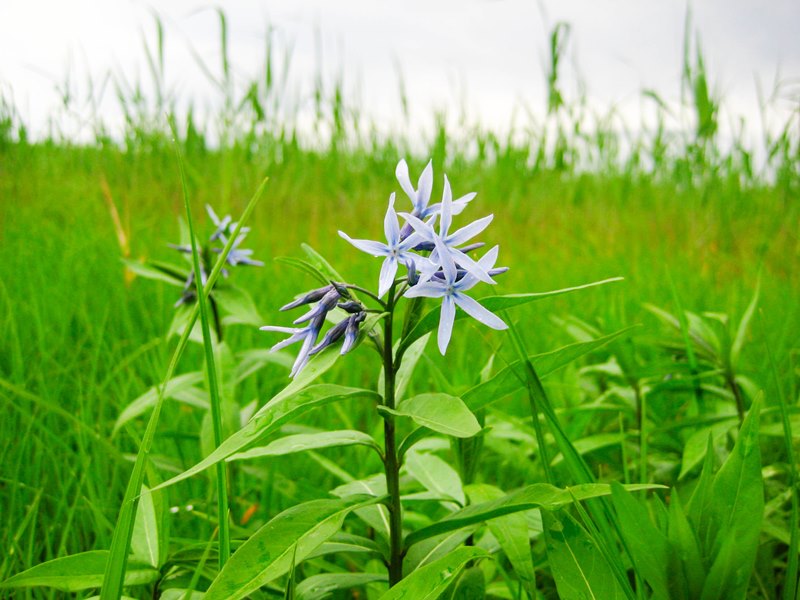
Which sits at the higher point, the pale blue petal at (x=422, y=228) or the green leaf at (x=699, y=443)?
the pale blue petal at (x=422, y=228)

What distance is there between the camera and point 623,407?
5.77 feet

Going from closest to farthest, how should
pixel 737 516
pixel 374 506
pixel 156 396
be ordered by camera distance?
pixel 737 516 → pixel 374 506 → pixel 156 396

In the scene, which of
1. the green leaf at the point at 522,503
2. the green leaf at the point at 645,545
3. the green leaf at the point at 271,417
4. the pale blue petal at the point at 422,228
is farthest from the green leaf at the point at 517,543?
the pale blue petal at the point at 422,228

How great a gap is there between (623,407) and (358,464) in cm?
76

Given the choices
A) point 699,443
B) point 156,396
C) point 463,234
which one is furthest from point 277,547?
point 699,443

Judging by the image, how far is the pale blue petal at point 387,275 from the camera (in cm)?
86

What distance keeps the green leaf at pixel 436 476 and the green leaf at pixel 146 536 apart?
0.50m

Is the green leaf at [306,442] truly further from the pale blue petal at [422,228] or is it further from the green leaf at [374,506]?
the pale blue petal at [422,228]

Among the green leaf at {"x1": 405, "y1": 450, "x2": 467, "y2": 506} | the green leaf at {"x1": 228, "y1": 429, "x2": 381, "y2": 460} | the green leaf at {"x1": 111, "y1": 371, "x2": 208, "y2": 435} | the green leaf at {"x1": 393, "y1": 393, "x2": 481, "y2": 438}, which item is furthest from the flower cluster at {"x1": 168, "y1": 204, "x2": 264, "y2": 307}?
the green leaf at {"x1": 393, "y1": 393, "x2": 481, "y2": 438}

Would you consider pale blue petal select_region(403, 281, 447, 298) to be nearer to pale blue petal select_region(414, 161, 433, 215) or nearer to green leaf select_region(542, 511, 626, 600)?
pale blue petal select_region(414, 161, 433, 215)

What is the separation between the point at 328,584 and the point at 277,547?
0.26 metres

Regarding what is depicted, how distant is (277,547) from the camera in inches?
35.2

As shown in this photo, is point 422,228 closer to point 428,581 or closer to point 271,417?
point 271,417

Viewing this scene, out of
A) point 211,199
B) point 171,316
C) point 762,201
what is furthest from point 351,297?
point 762,201
